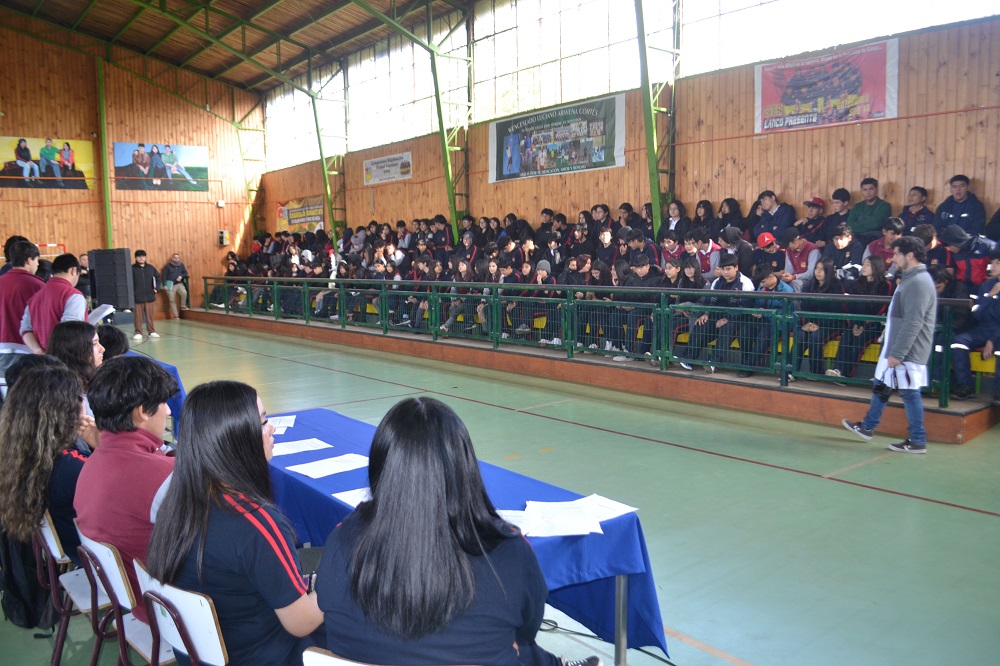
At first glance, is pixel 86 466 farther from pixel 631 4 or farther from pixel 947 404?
pixel 631 4

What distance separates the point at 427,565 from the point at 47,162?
2028 centimetres

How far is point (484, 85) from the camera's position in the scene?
14438 millimetres

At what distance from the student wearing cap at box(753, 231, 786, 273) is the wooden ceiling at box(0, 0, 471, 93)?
8628 millimetres

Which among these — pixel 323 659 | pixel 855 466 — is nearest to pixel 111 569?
pixel 323 659

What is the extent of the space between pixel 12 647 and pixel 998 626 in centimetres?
405

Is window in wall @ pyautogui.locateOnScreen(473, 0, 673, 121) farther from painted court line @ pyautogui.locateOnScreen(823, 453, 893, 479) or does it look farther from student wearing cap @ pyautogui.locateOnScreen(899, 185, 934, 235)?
painted court line @ pyautogui.locateOnScreen(823, 453, 893, 479)

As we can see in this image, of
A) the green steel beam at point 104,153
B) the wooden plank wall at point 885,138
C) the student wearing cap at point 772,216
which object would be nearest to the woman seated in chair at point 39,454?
the student wearing cap at point 772,216

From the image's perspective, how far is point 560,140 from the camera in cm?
1272

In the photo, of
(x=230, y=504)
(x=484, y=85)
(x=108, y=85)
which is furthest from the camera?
(x=108, y=85)

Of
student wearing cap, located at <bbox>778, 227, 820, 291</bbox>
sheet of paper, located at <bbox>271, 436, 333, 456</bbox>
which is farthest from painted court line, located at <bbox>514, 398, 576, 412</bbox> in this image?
sheet of paper, located at <bbox>271, 436, 333, 456</bbox>

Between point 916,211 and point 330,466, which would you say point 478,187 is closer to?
point 916,211

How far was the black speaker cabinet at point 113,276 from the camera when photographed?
11375 mm

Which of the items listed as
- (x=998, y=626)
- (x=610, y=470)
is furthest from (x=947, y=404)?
(x=998, y=626)

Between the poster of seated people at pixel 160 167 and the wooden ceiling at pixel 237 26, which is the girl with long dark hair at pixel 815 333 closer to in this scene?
the wooden ceiling at pixel 237 26
